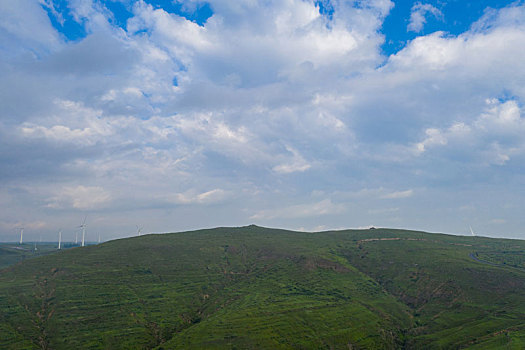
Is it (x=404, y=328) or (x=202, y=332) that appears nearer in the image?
(x=202, y=332)

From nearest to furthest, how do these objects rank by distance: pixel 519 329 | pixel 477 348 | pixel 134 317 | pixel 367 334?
pixel 477 348 → pixel 519 329 → pixel 367 334 → pixel 134 317

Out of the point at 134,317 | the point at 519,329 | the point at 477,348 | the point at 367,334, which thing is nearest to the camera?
the point at 477,348

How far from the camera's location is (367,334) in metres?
180

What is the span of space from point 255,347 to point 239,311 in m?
37.9

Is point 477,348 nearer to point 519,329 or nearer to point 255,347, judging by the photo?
point 519,329

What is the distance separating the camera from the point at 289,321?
186 meters

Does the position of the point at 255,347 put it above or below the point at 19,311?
below

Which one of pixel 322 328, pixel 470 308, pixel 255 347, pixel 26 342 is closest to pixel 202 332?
pixel 255 347

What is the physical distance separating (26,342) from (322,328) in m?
136

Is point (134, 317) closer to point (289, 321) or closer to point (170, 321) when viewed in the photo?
point (170, 321)

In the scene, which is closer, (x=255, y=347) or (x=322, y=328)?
(x=255, y=347)

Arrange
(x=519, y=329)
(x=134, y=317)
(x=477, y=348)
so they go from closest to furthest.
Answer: (x=477, y=348) < (x=519, y=329) < (x=134, y=317)

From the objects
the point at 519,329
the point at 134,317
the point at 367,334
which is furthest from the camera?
the point at 134,317

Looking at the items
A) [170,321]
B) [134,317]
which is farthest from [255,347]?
[134,317]
